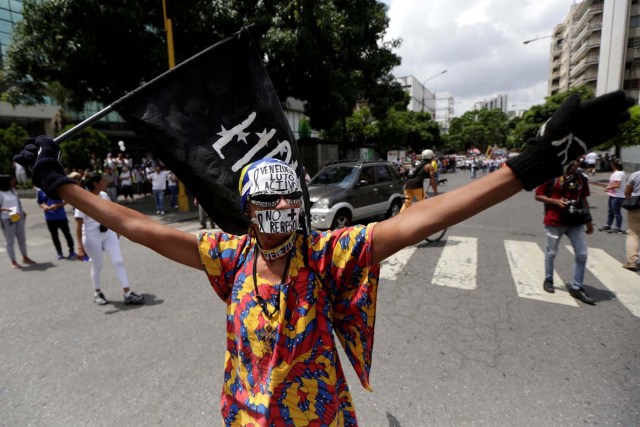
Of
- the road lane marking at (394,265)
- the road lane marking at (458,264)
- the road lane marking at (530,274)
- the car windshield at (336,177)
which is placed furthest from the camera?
the car windshield at (336,177)

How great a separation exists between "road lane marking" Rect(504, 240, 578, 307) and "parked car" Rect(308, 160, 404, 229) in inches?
128

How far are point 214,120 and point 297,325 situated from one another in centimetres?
145

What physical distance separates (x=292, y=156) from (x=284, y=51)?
11.8 meters

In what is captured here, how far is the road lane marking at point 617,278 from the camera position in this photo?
15.3 ft

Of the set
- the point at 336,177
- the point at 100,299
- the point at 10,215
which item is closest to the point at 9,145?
the point at 10,215

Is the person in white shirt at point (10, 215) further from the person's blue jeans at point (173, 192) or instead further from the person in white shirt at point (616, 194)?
the person in white shirt at point (616, 194)

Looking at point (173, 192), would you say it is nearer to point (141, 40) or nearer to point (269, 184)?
point (141, 40)

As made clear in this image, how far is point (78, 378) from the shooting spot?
3.25 metres

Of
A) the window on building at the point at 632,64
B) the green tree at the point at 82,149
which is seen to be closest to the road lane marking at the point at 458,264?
the green tree at the point at 82,149

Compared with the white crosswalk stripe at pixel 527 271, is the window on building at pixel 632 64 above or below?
above

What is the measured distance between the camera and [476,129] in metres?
75.4

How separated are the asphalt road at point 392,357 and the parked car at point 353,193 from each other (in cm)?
299

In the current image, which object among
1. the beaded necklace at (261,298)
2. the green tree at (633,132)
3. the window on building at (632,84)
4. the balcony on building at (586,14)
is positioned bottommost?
the beaded necklace at (261,298)

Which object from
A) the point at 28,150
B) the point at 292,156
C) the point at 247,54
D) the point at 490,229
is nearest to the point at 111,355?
the point at 28,150
